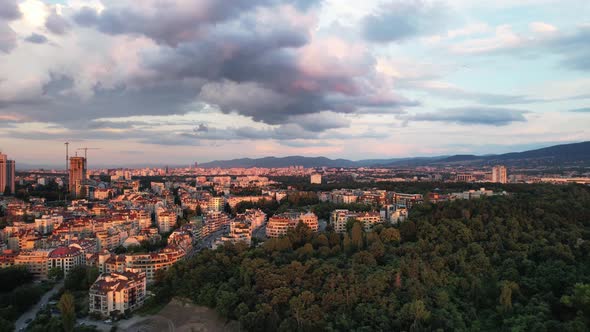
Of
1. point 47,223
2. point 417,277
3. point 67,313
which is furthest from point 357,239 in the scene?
point 47,223

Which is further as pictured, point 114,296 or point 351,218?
point 351,218

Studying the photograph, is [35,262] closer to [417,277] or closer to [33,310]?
[33,310]

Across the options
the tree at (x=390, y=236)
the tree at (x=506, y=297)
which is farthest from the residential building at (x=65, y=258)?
the tree at (x=506, y=297)

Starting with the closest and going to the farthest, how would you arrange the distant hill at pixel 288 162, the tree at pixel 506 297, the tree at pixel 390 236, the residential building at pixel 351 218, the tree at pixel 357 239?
the tree at pixel 506 297, the tree at pixel 357 239, the tree at pixel 390 236, the residential building at pixel 351 218, the distant hill at pixel 288 162

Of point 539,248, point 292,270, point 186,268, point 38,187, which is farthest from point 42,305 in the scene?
point 38,187

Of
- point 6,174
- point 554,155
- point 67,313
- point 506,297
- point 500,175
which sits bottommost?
point 67,313

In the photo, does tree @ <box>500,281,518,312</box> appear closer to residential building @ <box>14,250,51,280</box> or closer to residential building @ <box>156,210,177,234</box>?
residential building @ <box>14,250,51,280</box>

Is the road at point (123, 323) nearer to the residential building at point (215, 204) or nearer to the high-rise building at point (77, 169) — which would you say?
the residential building at point (215, 204)
